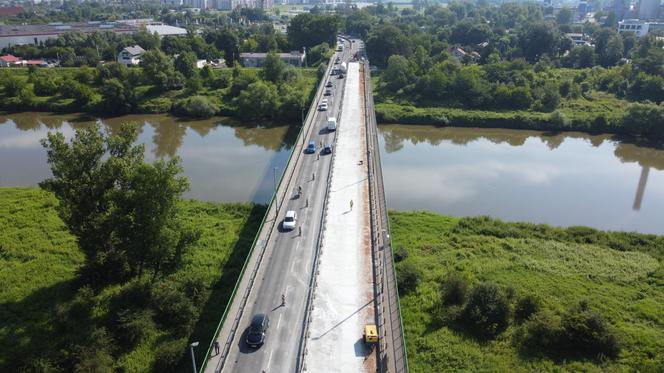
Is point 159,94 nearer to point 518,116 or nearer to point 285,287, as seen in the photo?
point 518,116

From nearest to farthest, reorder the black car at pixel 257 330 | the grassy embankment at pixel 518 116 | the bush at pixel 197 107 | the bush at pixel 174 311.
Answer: the black car at pixel 257 330
the bush at pixel 174 311
the grassy embankment at pixel 518 116
the bush at pixel 197 107

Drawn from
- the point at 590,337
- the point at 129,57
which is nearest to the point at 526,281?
the point at 590,337

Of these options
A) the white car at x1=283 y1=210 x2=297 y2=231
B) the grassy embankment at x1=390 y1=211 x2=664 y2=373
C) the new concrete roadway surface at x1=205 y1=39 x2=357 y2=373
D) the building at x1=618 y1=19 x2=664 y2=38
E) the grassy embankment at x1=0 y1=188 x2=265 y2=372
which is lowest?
the grassy embankment at x1=0 y1=188 x2=265 y2=372

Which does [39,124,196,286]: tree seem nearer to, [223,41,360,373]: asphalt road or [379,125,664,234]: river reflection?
[223,41,360,373]: asphalt road

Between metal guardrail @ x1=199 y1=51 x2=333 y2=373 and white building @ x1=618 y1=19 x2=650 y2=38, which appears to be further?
white building @ x1=618 y1=19 x2=650 y2=38

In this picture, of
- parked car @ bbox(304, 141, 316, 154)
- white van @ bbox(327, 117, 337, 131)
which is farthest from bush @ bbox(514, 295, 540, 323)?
white van @ bbox(327, 117, 337, 131)

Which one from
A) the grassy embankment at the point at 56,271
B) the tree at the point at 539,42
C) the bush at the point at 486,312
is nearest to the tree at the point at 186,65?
the grassy embankment at the point at 56,271

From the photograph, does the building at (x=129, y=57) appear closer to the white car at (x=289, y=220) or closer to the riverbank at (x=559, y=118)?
the riverbank at (x=559, y=118)
